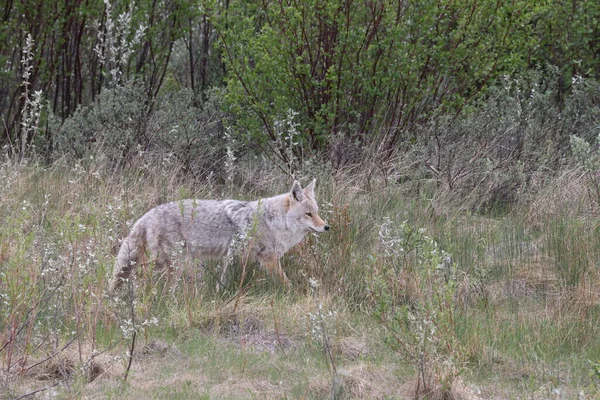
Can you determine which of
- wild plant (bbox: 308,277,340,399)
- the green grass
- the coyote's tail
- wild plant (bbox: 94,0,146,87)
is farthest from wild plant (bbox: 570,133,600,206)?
wild plant (bbox: 94,0,146,87)

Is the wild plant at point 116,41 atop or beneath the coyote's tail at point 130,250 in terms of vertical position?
atop

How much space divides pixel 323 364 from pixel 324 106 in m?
5.50

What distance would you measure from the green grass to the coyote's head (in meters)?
0.18

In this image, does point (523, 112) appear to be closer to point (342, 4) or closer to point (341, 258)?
point (342, 4)

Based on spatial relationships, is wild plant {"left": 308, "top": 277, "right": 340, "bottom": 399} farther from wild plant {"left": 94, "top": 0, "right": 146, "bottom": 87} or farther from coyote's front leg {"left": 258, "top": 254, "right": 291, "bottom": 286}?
wild plant {"left": 94, "top": 0, "right": 146, "bottom": 87}

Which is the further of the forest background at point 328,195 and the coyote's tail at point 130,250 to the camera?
the coyote's tail at point 130,250

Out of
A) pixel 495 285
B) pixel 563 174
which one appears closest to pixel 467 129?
pixel 563 174

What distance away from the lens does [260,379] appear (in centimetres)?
548

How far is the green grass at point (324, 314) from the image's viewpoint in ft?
17.4

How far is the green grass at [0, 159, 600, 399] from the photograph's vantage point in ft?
17.4

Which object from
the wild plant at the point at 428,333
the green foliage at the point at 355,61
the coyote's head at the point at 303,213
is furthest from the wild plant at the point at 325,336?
the green foliage at the point at 355,61

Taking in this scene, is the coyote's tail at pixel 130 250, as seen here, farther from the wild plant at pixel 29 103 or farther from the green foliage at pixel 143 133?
the green foliage at pixel 143 133

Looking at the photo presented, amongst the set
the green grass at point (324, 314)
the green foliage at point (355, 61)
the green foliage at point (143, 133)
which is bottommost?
the green grass at point (324, 314)

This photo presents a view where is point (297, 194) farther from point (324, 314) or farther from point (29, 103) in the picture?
point (29, 103)
